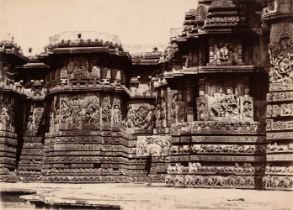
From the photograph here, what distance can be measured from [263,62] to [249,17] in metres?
2.01

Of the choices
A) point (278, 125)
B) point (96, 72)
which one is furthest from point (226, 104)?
point (96, 72)

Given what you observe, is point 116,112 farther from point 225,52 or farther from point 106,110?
point 225,52

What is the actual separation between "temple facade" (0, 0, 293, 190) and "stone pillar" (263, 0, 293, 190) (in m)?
0.03

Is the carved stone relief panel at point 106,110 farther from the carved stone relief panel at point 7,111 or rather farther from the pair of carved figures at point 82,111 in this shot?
the carved stone relief panel at point 7,111

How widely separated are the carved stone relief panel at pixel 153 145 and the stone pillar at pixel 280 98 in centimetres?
1154

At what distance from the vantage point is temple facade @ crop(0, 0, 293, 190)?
1530cm

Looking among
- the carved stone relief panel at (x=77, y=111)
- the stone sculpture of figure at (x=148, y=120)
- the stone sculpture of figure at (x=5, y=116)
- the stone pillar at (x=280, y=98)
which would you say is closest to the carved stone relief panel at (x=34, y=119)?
the stone sculpture of figure at (x=5, y=116)

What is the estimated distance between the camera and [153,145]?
89.6 ft

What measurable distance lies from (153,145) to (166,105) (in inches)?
97.3

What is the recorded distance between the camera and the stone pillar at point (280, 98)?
14.2 m

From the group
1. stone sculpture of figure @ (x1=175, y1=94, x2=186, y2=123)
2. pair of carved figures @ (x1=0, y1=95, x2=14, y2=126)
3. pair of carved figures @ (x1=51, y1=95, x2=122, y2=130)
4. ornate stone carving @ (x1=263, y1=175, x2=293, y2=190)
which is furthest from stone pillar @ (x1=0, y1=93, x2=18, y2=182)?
ornate stone carving @ (x1=263, y1=175, x2=293, y2=190)

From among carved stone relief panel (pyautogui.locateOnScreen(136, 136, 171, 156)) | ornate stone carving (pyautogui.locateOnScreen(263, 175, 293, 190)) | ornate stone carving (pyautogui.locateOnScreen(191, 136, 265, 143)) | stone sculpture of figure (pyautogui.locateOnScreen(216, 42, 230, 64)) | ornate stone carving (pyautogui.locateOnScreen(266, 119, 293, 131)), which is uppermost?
stone sculpture of figure (pyautogui.locateOnScreen(216, 42, 230, 64))

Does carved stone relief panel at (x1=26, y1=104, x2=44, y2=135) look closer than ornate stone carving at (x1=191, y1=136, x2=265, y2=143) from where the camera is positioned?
No

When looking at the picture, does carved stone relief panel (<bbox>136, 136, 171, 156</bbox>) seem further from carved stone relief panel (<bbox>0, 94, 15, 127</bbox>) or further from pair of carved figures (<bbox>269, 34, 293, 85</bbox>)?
pair of carved figures (<bbox>269, 34, 293, 85</bbox>)
